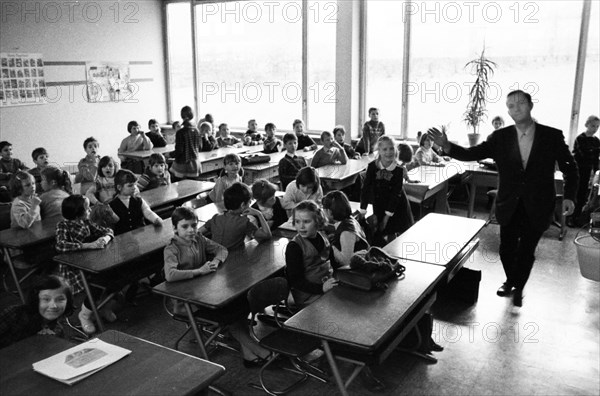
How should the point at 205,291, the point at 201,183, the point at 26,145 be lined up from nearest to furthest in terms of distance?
1. the point at 205,291
2. the point at 201,183
3. the point at 26,145

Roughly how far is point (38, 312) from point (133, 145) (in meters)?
6.01

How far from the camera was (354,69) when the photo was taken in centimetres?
932

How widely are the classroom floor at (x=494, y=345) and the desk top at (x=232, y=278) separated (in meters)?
0.65

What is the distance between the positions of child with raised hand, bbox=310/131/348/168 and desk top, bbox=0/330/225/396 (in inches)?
187

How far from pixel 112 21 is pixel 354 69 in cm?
457

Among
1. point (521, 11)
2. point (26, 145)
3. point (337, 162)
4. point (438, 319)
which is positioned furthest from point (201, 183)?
point (521, 11)

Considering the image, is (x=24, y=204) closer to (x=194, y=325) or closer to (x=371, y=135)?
(x=194, y=325)

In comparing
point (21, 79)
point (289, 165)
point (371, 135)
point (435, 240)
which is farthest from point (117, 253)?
point (21, 79)

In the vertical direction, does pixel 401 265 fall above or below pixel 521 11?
below

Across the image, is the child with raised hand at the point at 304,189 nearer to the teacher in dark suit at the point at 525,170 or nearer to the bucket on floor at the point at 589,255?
the teacher in dark suit at the point at 525,170

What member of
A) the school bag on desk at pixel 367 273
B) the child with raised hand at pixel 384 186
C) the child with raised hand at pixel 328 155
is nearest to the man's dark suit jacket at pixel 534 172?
the child with raised hand at pixel 384 186

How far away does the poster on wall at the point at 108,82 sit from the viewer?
9.80m

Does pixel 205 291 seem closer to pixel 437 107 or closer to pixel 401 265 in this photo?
pixel 401 265

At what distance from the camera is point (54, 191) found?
4.85m
